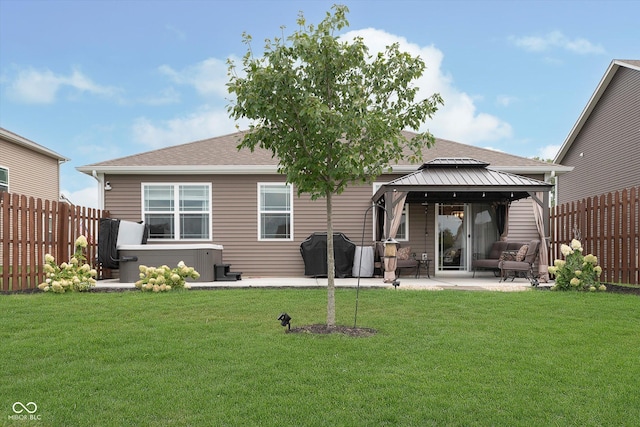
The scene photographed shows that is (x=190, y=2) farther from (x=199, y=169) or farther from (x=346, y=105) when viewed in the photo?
(x=346, y=105)

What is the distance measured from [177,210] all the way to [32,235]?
11.6 ft

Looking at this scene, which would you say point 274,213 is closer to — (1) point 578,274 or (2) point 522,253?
(2) point 522,253

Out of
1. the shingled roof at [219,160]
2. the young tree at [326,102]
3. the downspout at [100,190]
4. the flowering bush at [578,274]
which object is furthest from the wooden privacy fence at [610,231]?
the downspout at [100,190]

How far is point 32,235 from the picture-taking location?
8.69m

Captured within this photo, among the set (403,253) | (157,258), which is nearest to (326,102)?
(157,258)

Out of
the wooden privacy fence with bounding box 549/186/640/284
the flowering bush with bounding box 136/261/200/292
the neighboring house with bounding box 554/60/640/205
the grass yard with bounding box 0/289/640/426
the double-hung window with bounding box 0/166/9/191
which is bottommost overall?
the grass yard with bounding box 0/289/640/426

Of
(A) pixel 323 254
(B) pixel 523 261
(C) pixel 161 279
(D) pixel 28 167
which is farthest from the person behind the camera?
(D) pixel 28 167

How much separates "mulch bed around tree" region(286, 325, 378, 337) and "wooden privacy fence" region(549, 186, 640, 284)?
22.1ft

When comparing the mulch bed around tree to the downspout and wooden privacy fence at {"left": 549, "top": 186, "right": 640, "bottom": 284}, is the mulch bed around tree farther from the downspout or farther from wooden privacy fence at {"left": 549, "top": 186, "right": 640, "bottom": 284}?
the downspout

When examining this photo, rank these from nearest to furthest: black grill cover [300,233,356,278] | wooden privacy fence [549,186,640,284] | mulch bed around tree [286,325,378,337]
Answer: mulch bed around tree [286,325,378,337]
wooden privacy fence [549,186,640,284]
black grill cover [300,233,356,278]

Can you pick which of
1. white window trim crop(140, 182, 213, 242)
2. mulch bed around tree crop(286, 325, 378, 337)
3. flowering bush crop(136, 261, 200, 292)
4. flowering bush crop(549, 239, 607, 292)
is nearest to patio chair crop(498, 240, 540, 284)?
flowering bush crop(549, 239, 607, 292)

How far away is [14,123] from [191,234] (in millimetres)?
10552

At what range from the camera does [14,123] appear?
1745 centimetres

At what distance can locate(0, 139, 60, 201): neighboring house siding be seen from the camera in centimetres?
1563
